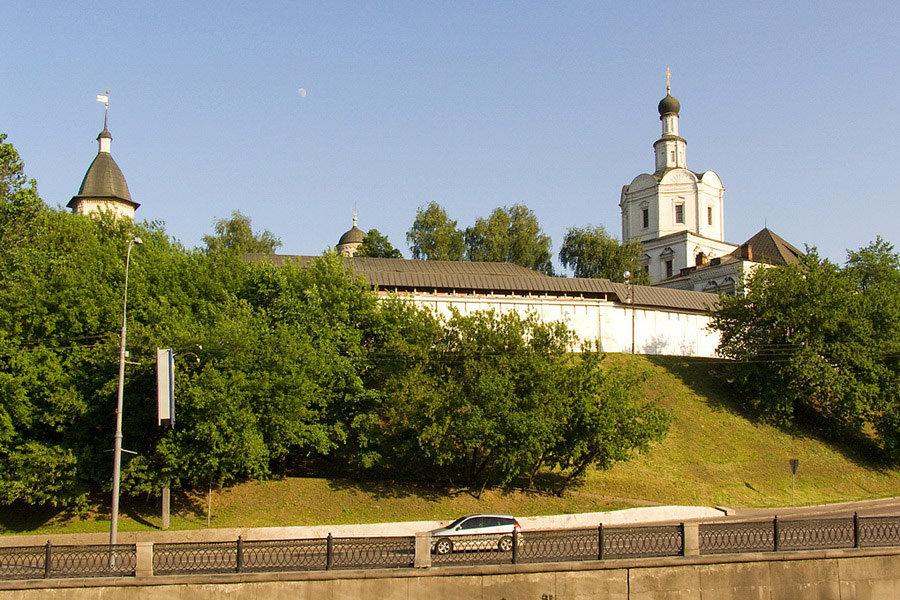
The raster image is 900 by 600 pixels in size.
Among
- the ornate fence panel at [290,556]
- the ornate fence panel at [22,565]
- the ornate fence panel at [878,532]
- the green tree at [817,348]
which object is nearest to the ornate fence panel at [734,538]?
the ornate fence panel at [878,532]

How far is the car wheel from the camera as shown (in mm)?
21172

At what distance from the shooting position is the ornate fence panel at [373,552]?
19.9 metres

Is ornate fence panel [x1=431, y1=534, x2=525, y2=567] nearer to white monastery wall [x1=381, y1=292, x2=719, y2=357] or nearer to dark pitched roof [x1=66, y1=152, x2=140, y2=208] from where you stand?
white monastery wall [x1=381, y1=292, x2=719, y2=357]

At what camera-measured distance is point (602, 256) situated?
77625mm

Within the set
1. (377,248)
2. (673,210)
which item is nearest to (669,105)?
(673,210)

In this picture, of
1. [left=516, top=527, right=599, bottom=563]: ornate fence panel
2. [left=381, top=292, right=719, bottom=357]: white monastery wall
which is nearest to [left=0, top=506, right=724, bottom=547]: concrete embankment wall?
[left=516, top=527, right=599, bottom=563]: ornate fence panel

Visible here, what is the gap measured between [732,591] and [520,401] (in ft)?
49.9

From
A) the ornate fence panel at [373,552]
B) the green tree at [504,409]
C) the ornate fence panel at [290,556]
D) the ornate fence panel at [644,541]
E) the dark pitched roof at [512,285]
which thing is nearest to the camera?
the ornate fence panel at [290,556]

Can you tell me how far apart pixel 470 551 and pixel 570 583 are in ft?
7.76

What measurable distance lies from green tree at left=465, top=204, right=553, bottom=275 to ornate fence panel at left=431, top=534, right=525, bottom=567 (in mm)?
51458

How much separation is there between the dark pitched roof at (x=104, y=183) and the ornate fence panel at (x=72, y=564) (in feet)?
168

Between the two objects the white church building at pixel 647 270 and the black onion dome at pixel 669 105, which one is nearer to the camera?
the white church building at pixel 647 270

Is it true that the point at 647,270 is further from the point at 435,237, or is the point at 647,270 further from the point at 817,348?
the point at 817,348

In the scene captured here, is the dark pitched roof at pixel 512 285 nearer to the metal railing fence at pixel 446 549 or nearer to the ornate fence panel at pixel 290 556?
the metal railing fence at pixel 446 549
